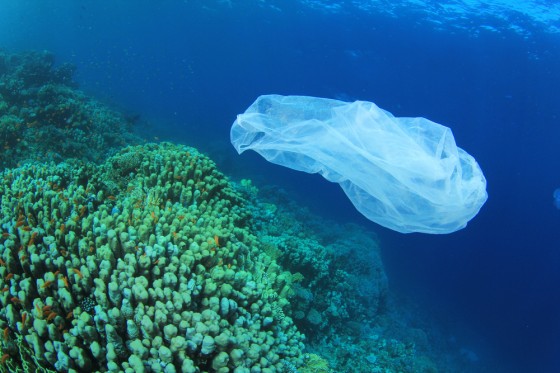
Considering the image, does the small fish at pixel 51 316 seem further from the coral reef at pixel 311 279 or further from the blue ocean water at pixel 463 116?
the blue ocean water at pixel 463 116

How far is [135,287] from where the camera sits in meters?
2.67

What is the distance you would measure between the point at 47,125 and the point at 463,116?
4073 centimetres

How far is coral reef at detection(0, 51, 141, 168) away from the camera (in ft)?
27.6

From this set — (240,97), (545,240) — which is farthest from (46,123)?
(240,97)

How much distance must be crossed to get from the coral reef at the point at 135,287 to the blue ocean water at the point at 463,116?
670 inches

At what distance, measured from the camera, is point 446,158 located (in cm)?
486

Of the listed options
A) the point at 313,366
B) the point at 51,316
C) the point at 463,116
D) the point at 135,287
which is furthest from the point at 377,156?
the point at 463,116

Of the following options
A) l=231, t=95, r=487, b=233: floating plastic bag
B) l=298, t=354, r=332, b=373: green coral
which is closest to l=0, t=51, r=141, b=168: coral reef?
l=231, t=95, r=487, b=233: floating plastic bag

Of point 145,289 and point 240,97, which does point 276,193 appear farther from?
point 240,97

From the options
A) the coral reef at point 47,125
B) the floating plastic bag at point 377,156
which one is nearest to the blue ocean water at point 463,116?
the coral reef at point 47,125

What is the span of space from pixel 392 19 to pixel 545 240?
3223cm

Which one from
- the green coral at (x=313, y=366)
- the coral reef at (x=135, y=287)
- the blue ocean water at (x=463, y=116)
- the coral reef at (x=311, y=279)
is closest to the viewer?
the coral reef at (x=135, y=287)

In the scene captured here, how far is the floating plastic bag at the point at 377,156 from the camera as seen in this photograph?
483 cm

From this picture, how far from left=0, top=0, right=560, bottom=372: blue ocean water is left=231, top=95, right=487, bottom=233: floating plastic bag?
51.2 ft
